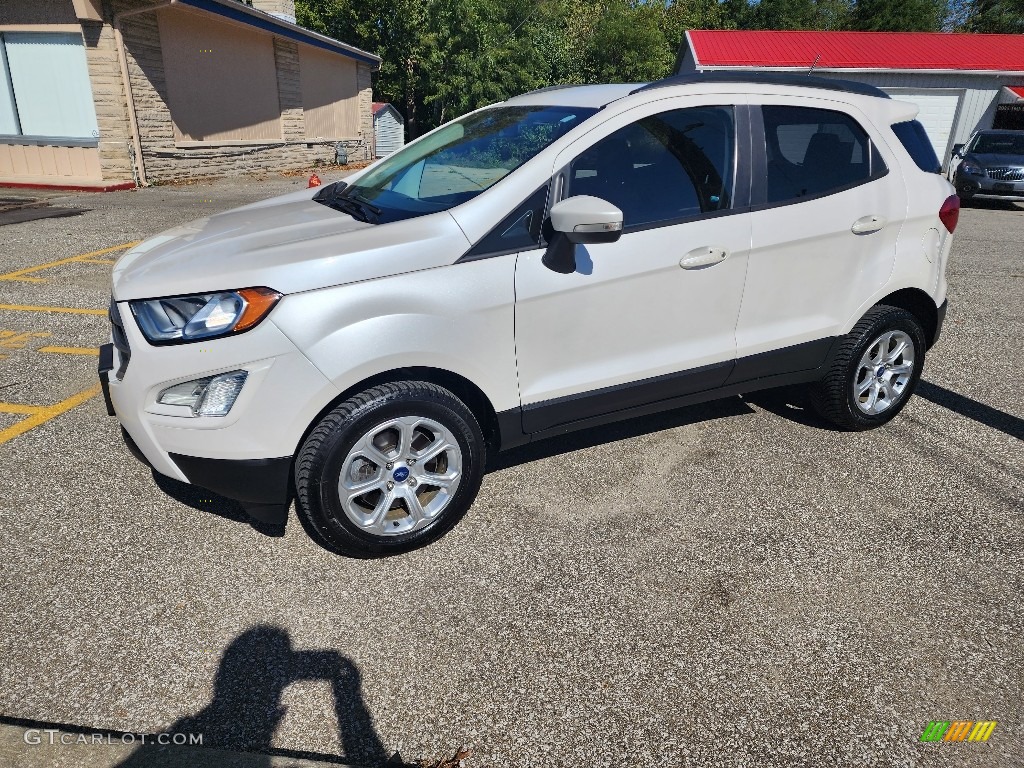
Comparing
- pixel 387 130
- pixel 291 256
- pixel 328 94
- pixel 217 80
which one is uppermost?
pixel 291 256

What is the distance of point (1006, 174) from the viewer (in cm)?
1602

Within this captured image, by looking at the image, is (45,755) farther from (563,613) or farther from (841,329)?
(841,329)

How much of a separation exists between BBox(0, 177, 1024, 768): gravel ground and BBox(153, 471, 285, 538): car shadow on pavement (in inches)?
0.7

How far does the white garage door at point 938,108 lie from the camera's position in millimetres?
24453

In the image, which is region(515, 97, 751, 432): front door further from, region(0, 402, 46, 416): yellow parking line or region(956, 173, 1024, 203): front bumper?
region(956, 173, 1024, 203): front bumper

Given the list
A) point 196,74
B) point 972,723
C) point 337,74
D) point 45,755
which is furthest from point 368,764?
point 337,74

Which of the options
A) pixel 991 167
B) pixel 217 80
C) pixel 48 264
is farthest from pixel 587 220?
pixel 217 80

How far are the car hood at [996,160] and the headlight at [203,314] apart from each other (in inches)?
723

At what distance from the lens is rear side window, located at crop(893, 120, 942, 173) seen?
4102 mm

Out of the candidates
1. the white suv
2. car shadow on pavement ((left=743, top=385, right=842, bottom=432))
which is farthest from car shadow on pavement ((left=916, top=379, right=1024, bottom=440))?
car shadow on pavement ((left=743, top=385, right=842, bottom=432))

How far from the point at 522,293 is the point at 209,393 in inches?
51.1

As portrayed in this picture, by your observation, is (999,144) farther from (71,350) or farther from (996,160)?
(71,350)

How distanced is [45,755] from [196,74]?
58.5ft

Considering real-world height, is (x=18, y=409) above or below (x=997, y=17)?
below
